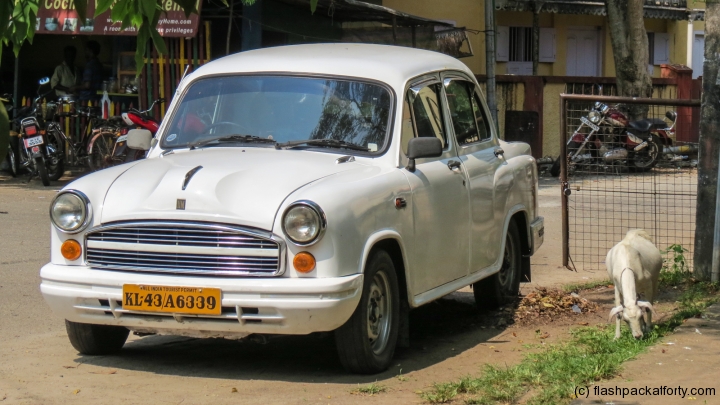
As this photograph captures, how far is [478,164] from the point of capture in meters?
6.82

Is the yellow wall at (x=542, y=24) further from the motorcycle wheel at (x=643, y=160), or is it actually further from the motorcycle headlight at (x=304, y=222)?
the motorcycle headlight at (x=304, y=222)

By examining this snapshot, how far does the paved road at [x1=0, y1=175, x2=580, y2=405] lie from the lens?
197 inches

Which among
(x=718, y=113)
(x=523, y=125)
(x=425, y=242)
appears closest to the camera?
(x=425, y=242)

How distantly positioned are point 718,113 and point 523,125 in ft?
36.9

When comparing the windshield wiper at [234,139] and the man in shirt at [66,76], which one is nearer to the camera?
the windshield wiper at [234,139]

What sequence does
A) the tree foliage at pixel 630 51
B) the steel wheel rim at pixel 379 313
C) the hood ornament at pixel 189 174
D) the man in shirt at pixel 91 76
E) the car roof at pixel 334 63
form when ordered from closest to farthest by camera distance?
1. the hood ornament at pixel 189 174
2. the steel wheel rim at pixel 379 313
3. the car roof at pixel 334 63
4. the man in shirt at pixel 91 76
5. the tree foliage at pixel 630 51

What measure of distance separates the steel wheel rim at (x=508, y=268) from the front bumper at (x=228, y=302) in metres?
2.77

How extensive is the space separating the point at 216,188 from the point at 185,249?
0.35m

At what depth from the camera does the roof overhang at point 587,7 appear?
2448 centimetres

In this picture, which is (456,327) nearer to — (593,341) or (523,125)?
(593,341)

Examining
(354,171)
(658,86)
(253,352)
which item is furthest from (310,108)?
(658,86)

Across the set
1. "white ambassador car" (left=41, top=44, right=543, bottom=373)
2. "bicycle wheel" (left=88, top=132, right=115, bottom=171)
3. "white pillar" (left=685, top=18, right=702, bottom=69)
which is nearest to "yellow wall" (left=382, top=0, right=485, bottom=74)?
"white pillar" (left=685, top=18, right=702, bottom=69)

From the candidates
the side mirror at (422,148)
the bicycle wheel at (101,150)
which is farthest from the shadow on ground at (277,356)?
the bicycle wheel at (101,150)

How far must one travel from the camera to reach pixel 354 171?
5539 mm
